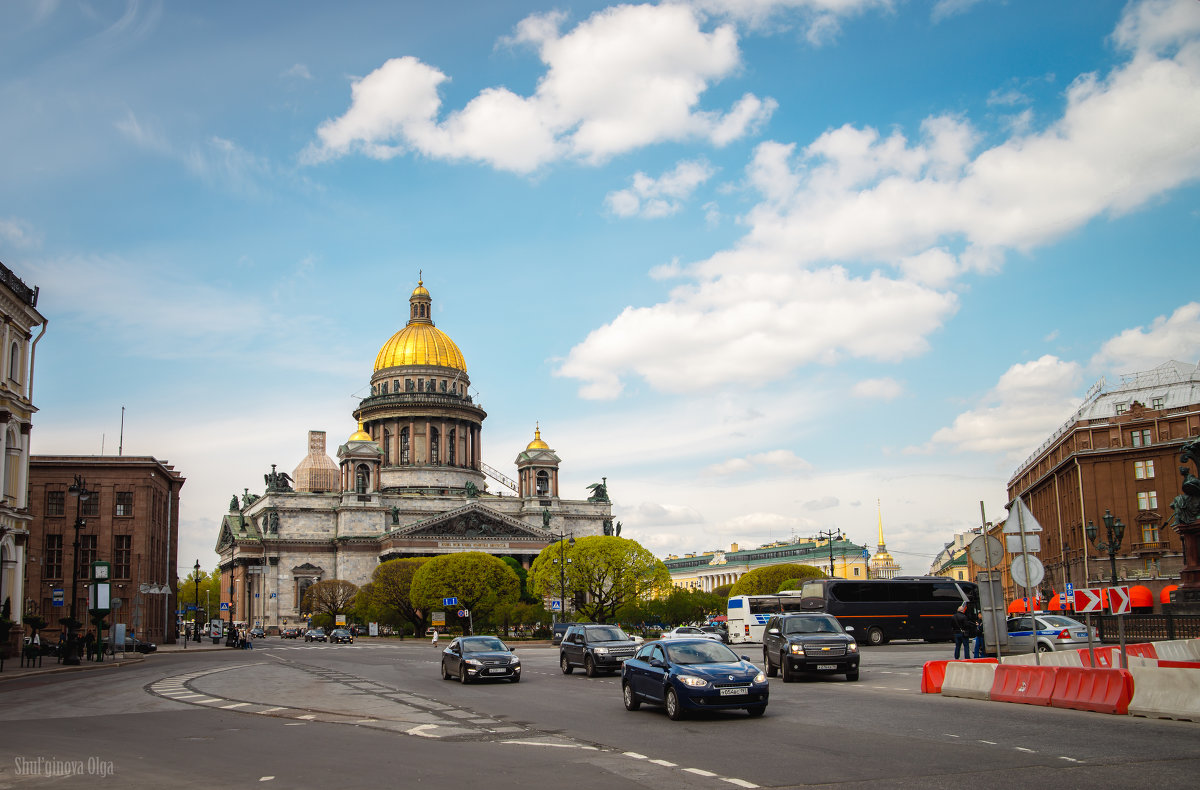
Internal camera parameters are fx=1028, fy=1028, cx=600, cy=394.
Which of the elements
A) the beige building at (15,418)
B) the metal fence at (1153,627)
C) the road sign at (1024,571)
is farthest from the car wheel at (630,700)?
the beige building at (15,418)

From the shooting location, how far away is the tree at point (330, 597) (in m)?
99.6

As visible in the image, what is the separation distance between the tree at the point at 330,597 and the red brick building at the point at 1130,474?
212ft

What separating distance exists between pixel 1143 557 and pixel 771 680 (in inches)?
2128

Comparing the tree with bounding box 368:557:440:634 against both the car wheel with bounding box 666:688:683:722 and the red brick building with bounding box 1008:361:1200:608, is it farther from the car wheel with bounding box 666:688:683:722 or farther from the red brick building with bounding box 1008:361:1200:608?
the car wheel with bounding box 666:688:683:722

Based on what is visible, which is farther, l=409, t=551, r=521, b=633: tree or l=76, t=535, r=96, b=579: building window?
l=409, t=551, r=521, b=633: tree

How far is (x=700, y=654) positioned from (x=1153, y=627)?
60.8 feet

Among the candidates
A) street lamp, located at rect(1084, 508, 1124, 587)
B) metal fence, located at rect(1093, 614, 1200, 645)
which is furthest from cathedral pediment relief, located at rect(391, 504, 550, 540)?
metal fence, located at rect(1093, 614, 1200, 645)

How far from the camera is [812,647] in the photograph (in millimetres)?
25750

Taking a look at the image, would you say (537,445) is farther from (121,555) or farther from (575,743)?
(575,743)

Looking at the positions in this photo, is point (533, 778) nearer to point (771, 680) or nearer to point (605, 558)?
point (771, 680)

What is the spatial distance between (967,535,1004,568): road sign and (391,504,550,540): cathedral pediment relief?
94812 mm

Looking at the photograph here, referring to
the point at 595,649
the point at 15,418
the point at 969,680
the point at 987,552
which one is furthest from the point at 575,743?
the point at 15,418

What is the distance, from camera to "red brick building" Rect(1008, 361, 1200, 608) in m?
70.2

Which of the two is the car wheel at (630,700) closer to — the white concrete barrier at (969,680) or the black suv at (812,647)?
the white concrete barrier at (969,680)
